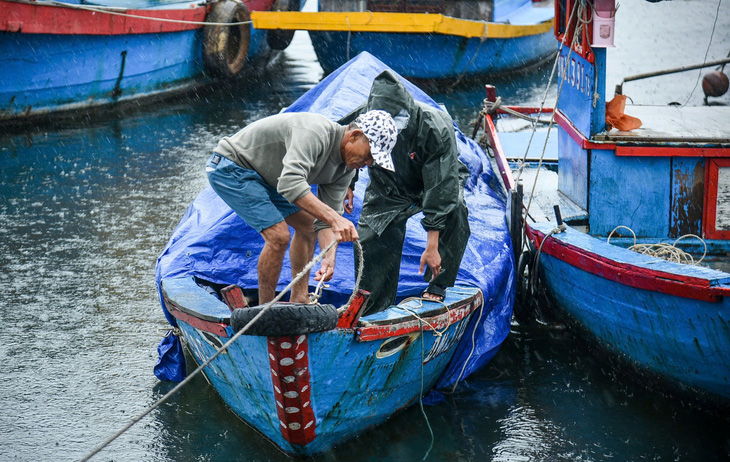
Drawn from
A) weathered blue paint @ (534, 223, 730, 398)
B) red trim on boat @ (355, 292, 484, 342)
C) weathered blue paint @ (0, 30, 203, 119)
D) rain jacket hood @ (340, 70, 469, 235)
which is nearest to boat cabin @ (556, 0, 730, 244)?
weathered blue paint @ (534, 223, 730, 398)

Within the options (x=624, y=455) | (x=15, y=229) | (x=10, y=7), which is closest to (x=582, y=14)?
(x=624, y=455)

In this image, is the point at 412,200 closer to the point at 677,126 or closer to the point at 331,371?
the point at 331,371

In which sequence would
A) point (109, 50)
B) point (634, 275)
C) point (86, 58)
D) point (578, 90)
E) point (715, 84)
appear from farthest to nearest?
point (109, 50)
point (715, 84)
point (86, 58)
point (578, 90)
point (634, 275)

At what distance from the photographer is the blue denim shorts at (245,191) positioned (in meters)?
4.00

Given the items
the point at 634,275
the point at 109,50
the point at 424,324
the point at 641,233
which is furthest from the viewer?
the point at 109,50

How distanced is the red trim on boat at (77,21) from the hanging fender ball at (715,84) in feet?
27.1

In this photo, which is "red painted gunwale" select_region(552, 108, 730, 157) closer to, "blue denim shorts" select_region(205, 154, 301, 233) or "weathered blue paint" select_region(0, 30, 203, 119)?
"blue denim shorts" select_region(205, 154, 301, 233)

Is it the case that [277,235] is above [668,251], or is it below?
above

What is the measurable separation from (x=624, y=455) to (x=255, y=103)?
10.1 metres

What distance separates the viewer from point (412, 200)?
4414 millimetres

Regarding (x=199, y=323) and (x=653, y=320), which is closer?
(x=199, y=323)

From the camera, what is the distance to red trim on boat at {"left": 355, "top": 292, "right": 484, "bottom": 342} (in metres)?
3.78

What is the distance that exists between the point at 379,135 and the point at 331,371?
114 cm

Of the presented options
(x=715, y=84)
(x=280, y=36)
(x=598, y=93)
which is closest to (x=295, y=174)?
(x=598, y=93)
